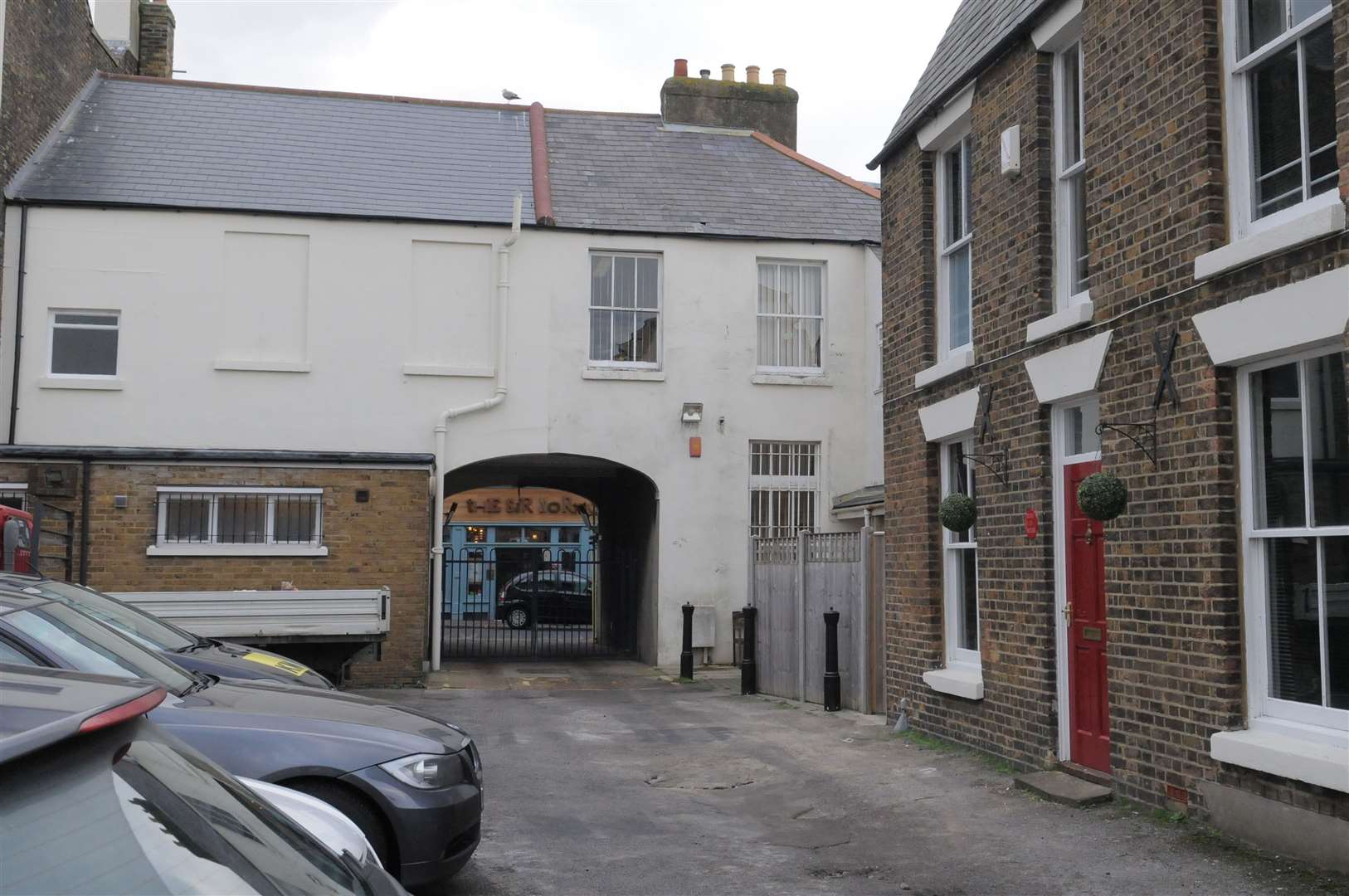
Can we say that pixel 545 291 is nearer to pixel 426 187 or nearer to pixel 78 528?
pixel 426 187

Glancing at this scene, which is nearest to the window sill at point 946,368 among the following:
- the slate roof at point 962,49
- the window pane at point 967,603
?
the window pane at point 967,603

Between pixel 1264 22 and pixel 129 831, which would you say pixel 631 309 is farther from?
pixel 129 831

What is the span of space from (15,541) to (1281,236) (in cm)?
1123

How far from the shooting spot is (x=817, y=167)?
22734mm

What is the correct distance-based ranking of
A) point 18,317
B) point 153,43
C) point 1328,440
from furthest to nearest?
1. point 153,43
2. point 18,317
3. point 1328,440

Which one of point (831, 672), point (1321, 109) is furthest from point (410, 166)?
point (1321, 109)

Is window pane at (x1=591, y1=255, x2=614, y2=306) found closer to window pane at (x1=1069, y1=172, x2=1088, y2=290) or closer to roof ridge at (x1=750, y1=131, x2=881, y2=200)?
roof ridge at (x1=750, y1=131, x2=881, y2=200)

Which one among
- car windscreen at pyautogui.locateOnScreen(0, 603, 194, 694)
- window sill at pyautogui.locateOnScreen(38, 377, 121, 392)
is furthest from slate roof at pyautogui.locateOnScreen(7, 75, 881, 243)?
car windscreen at pyautogui.locateOnScreen(0, 603, 194, 694)

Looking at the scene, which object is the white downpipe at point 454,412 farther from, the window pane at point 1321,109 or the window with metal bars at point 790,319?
the window pane at point 1321,109

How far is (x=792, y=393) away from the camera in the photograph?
66.8 feet

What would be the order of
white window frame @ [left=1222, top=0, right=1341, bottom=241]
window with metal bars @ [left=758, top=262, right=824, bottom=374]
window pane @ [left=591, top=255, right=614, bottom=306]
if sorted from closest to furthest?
white window frame @ [left=1222, top=0, right=1341, bottom=241] < window pane @ [left=591, top=255, right=614, bottom=306] < window with metal bars @ [left=758, top=262, right=824, bottom=374]

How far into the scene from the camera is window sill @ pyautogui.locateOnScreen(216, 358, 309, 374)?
18672 millimetres

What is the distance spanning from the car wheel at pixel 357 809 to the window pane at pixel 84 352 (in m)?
14.7

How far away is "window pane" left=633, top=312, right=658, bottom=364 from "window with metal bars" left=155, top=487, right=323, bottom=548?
18.4ft
